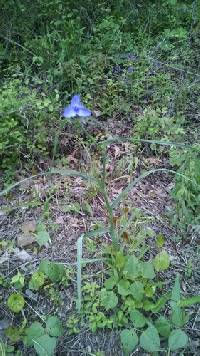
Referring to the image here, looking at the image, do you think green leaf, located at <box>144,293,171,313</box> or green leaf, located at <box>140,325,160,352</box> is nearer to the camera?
green leaf, located at <box>140,325,160,352</box>

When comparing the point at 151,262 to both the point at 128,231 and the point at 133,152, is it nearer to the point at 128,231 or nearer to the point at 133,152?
the point at 128,231

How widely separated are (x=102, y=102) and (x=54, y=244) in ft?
4.15

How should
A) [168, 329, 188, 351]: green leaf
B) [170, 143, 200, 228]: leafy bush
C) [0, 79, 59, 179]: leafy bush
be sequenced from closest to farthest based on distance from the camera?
[168, 329, 188, 351]: green leaf < [170, 143, 200, 228]: leafy bush < [0, 79, 59, 179]: leafy bush

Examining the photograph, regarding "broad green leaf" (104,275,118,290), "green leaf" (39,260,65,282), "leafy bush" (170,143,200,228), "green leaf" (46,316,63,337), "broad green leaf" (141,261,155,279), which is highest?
"leafy bush" (170,143,200,228)

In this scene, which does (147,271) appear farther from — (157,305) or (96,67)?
(96,67)

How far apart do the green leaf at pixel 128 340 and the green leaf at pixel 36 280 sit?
44cm

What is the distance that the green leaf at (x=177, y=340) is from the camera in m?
2.07

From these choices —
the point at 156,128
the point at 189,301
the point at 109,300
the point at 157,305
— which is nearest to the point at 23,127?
the point at 156,128

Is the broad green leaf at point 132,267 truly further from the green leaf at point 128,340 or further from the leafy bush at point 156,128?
the leafy bush at point 156,128

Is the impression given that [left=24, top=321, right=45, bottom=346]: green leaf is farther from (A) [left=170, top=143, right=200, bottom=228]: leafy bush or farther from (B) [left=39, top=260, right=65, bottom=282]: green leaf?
(A) [left=170, top=143, right=200, bottom=228]: leafy bush

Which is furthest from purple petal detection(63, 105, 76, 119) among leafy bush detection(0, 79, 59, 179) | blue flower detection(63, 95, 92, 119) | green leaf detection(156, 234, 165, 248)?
green leaf detection(156, 234, 165, 248)

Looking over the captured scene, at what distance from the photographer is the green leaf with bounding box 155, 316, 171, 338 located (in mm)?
2148

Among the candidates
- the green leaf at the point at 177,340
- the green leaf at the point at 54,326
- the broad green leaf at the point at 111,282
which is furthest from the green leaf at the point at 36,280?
the green leaf at the point at 177,340

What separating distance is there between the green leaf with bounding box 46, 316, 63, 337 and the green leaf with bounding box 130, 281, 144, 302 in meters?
0.35
